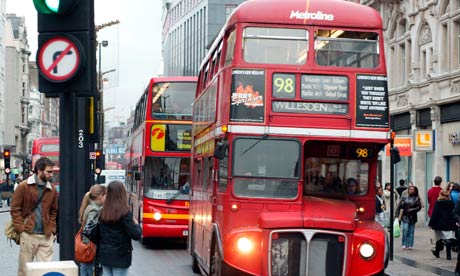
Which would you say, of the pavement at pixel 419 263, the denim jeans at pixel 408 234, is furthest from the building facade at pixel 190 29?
the pavement at pixel 419 263

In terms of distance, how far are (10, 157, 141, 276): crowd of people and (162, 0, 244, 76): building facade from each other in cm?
7435

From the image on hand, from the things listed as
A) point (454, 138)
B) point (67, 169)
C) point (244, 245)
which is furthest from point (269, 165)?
point (454, 138)

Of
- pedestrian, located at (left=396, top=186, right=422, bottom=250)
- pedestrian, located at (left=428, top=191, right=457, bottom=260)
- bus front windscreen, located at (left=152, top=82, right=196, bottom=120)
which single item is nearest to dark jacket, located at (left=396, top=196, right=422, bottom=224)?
pedestrian, located at (left=396, top=186, right=422, bottom=250)

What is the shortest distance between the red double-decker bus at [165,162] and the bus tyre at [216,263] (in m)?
9.25

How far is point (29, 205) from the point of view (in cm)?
1094

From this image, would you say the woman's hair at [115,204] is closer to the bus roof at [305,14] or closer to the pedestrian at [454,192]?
the bus roof at [305,14]

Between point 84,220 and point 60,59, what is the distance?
362 cm

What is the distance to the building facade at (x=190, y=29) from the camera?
3610 inches

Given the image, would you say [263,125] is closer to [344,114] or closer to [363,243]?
[344,114]

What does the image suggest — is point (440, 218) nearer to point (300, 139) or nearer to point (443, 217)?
point (443, 217)

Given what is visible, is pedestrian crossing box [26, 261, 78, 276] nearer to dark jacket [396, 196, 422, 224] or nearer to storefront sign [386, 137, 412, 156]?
dark jacket [396, 196, 422, 224]

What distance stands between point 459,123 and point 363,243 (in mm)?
18098

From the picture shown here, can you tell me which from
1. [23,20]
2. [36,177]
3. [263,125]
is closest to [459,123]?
[263,125]

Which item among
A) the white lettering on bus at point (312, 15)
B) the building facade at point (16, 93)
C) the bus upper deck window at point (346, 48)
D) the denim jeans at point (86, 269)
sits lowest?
the denim jeans at point (86, 269)
